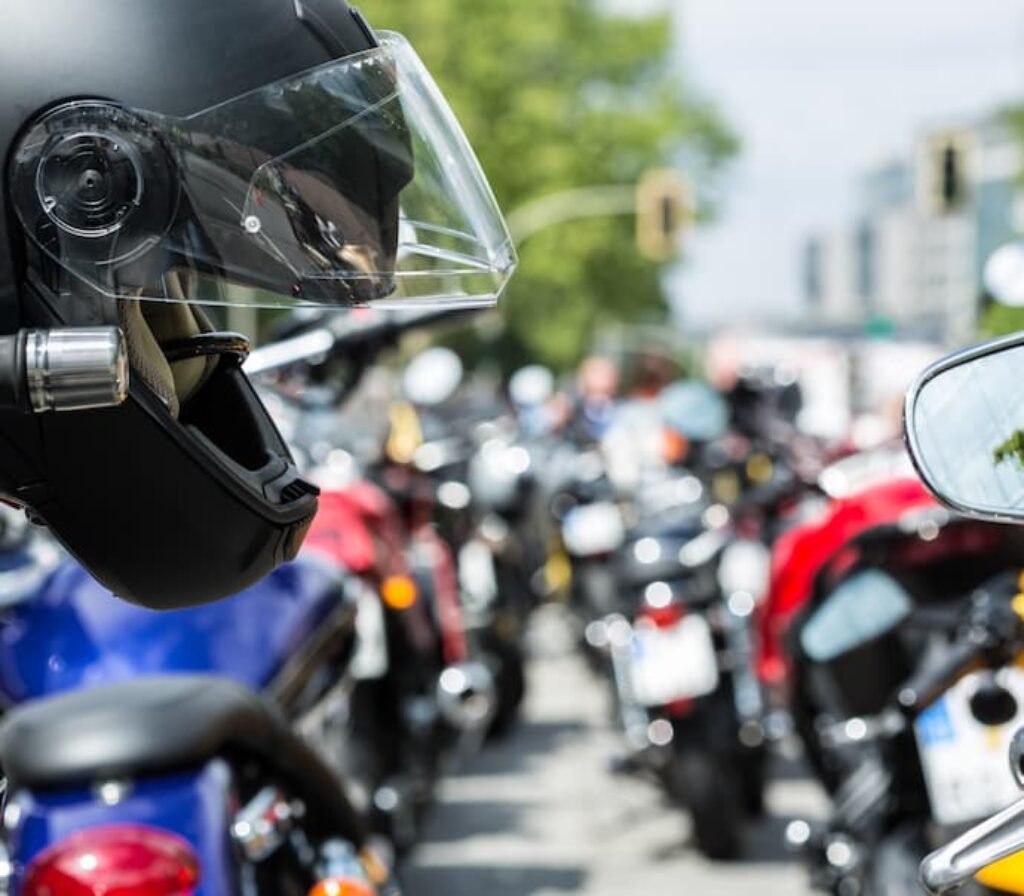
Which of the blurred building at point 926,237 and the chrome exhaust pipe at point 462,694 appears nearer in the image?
the chrome exhaust pipe at point 462,694

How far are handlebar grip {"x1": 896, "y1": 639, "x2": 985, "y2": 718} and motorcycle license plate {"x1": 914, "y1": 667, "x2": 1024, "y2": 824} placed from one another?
17 millimetres

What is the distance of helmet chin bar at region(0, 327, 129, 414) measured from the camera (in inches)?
64.6

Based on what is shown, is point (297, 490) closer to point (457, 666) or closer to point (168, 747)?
point (168, 747)

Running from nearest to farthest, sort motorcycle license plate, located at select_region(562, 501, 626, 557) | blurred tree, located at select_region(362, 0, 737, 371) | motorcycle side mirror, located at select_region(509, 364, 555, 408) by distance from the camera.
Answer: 1. motorcycle license plate, located at select_region(562, 501, 626, 557)
2. motorcycle side mirror, located at select_region(509, 364, 555, 408)
3. blurred tree, located at select_region(362, 0, 737, 371)

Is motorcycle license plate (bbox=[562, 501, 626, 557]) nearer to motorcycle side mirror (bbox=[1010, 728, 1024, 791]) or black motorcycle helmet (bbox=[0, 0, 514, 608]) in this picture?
black motorcycle helmet (bbox=[0, 0, 514, 608])

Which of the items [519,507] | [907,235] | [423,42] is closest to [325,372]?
[519,507]

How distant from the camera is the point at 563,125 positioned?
149 feet

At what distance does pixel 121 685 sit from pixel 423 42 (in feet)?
131

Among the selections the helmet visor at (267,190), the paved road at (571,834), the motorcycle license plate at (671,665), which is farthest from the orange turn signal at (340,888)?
the motorcycle license plate at (671,665)

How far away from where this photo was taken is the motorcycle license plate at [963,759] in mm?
3463

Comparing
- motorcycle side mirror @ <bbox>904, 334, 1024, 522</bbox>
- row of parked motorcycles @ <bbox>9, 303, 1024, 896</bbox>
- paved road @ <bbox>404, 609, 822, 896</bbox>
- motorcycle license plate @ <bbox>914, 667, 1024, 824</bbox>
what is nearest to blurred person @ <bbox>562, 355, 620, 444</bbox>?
row of parked motorcycles @ <bbox>9, 303, 1024, 896</bbox>

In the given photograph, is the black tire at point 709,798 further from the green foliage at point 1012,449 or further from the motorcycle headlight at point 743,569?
the green foliage at point 1012,449

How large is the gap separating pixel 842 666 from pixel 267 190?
2486 mm

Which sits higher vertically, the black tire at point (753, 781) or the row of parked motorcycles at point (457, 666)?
the row of parked motorcycles at point (457, 666)
